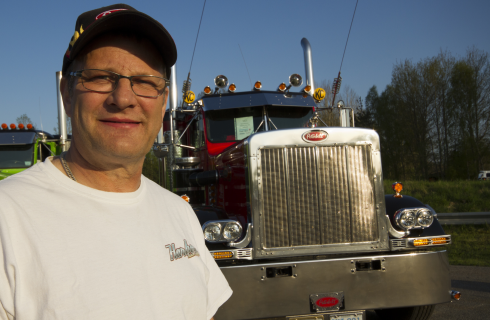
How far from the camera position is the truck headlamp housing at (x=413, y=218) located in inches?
169

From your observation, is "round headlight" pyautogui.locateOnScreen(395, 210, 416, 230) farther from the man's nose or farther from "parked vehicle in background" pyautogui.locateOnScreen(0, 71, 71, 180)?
"parked vehicle in background" pyautogui.locateOnScreen(0, 71, 71, 180)

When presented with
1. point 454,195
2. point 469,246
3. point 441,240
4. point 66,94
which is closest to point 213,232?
point 441,240

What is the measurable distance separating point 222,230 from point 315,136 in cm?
133

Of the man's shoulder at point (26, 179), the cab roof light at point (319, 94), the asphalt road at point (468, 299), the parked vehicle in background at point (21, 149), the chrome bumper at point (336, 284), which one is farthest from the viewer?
the parked vehicle in background at point (21, 149)

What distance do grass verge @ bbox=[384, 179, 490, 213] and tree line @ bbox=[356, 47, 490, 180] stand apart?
18.8m

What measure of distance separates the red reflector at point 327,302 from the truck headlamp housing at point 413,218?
41.9 inches

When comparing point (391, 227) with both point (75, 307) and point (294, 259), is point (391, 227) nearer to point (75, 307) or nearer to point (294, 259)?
point (294, 259)

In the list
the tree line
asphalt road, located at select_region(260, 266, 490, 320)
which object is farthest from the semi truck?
the tree line

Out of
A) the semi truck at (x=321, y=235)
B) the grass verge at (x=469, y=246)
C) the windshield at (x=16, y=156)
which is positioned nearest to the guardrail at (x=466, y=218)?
the grass verge at (x=469, y=246)

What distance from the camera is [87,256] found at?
1308 millimetres

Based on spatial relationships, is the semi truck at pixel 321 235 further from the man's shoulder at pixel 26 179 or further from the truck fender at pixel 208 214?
the man's shoulder at pixel 26 179

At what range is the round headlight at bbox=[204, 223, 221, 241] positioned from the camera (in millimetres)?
4105

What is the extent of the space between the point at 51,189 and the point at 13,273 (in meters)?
0.29

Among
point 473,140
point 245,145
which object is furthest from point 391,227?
point 473,140
